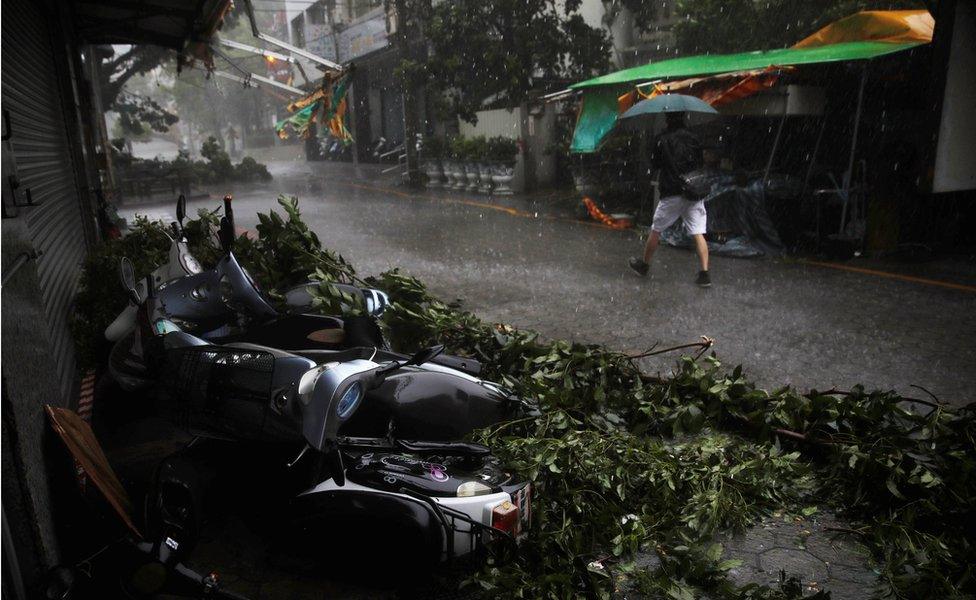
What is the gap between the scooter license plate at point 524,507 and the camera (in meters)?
2.96

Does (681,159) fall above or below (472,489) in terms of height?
above

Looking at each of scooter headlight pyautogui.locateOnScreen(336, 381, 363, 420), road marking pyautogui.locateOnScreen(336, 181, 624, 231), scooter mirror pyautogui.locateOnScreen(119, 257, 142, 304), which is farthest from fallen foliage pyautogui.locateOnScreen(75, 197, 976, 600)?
road marking pyautogui.locateOnScreen(336, 181, 624, 231)

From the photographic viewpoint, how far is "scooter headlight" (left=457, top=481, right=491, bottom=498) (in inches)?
112

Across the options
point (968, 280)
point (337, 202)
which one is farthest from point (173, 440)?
point (337, 202)

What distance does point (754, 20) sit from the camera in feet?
51.9

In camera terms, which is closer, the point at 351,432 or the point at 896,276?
the point at 351,432

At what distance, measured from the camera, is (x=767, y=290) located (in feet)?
26.4

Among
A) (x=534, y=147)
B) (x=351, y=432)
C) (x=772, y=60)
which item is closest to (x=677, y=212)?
(x=772, y=60)

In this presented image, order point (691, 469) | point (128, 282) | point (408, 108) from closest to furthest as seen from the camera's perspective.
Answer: point (691, 469) < point (128, 282) < point (408, 108)

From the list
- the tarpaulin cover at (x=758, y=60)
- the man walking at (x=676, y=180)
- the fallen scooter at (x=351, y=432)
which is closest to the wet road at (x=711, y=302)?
the man walking at (x=676, y=180)

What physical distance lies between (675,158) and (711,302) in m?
2.01

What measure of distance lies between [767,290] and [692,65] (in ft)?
19.7

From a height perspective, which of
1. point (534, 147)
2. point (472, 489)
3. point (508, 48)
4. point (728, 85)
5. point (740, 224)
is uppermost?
point (508, 48)

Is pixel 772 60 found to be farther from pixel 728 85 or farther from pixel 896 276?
pixel 896 276
